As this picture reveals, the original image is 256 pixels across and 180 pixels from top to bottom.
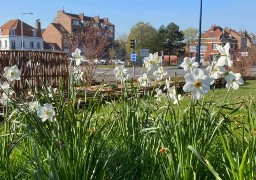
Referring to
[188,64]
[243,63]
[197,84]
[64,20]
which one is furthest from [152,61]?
[64,20]

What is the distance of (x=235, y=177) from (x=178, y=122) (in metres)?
0.48

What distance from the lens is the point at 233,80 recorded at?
8.01 feet

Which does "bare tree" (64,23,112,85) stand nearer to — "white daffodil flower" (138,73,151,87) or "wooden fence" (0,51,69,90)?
"wooden fence" (0,51,69,90)

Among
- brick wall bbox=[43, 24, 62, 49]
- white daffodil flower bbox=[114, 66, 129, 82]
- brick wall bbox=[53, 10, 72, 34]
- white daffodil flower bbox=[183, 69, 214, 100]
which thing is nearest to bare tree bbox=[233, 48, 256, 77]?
white daffodil flower bbox=[114, 66, 129, 82]

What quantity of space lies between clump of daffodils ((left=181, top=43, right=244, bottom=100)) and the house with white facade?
6361cm

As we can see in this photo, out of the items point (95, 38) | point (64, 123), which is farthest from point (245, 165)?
point (95, 38)

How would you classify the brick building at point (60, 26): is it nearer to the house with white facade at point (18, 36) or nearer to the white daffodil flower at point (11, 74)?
the house with white facade at point (18, 36)

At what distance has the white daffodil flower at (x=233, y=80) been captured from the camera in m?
2.39

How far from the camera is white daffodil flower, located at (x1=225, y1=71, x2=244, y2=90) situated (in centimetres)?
239

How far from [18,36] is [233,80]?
6674 centimetres

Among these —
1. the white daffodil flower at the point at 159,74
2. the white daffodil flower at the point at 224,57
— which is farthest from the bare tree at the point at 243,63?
the white daffodil flower at the point at 224,57

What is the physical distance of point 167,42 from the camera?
59500 millimetres

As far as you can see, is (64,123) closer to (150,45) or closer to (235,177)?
(235,177)

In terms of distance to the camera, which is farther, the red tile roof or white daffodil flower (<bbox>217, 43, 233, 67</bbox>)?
the red tile roof
